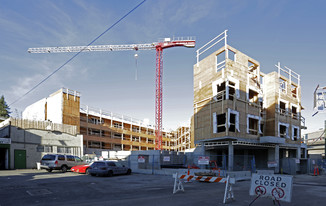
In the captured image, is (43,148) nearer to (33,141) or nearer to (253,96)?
(33,141)

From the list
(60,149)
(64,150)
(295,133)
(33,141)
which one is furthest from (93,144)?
→ (295,133)

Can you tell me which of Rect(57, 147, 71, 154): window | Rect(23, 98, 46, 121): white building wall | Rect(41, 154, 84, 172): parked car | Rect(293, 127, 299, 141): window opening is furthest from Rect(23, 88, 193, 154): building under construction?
Rect(293, 127, 299, 141): window opening

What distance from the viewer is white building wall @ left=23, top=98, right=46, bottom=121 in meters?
50.2

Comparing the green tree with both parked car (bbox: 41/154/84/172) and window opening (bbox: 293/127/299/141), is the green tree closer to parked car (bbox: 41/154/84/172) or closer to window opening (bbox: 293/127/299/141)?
parked car (bbox: 41/154/84/172)

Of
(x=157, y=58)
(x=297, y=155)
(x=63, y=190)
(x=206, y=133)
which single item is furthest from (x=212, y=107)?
(x=157, y=58)

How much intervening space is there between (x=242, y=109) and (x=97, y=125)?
39.3m

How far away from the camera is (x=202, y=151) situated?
32.3 m

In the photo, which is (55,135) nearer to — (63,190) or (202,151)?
(202,151)

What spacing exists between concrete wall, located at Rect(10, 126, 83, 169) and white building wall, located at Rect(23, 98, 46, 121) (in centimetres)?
1493

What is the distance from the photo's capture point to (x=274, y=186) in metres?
9.08

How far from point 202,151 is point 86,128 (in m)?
34.3

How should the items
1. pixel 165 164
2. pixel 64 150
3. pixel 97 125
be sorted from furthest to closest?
pixel 97 125 → pixel 64 150 → pixel 165 164

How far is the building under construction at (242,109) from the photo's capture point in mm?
29381

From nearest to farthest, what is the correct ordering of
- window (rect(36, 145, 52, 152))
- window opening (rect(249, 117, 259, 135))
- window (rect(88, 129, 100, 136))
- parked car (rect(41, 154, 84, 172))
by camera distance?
parked car (rect(41, 154, 84, 172))
window opening (rect(249, 117, 259, 135))
window (rect(36, 145, 52, 152))
window (rect(88, 129, 100, 136))
